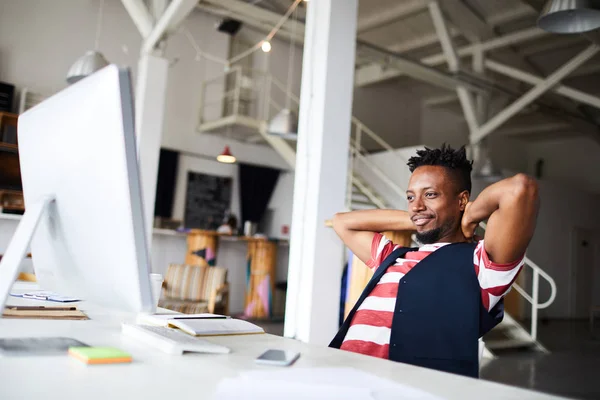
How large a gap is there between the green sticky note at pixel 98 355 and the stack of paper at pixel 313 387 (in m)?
0.20

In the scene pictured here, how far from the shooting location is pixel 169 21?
555 centimetres

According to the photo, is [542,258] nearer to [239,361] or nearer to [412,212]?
[412,212]

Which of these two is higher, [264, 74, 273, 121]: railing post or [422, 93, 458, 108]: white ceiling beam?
[422, 93, 458, 108]: white ceiling beam

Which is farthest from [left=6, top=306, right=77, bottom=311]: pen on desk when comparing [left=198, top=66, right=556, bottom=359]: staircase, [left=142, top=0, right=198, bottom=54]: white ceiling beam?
[left=198, top=66, right=556, bottom=359]: staircase

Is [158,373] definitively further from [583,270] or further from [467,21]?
[583,270]

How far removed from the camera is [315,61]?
Answer: 10.6 feet

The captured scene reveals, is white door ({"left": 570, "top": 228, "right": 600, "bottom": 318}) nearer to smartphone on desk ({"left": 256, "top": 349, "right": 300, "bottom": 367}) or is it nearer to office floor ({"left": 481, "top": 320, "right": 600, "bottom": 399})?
office floor ({"left": 481, "top": 320, "right": 600, "bottom": 399})

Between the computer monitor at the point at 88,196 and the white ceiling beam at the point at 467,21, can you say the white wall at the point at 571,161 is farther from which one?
the computer monitor at the point at 88,196

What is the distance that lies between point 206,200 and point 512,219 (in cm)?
822

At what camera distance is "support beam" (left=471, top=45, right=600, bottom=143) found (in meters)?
7.50

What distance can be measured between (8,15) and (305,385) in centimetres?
834

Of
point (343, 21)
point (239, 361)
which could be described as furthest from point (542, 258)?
point (239, 361)

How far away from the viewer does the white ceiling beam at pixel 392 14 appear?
27.8ft

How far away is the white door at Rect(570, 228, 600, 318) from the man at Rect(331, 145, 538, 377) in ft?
39.1
